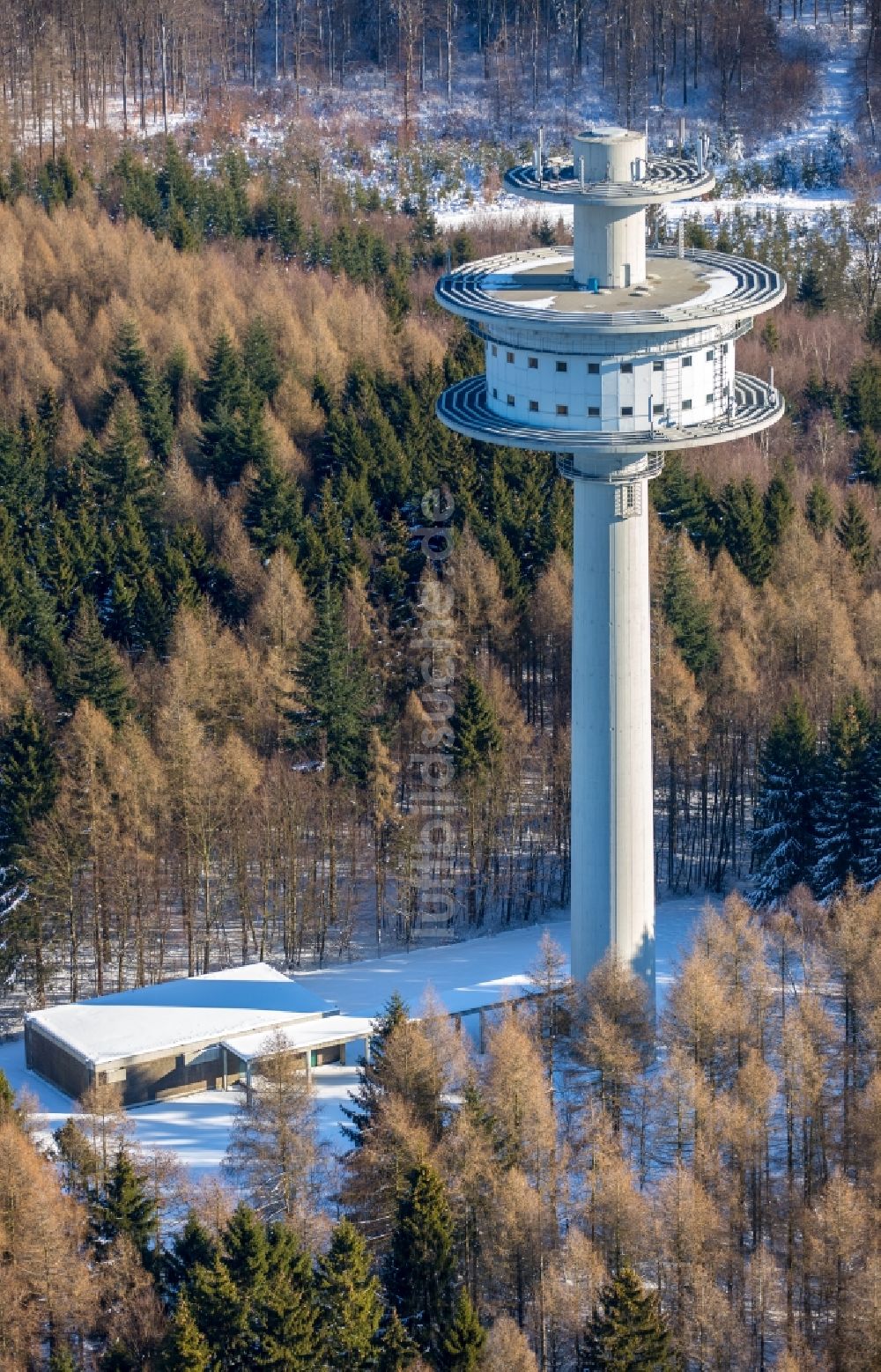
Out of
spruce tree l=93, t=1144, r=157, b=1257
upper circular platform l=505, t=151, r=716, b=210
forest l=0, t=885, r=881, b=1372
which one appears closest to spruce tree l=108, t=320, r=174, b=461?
upper circular platform l=505, t=151, r=716, b=210

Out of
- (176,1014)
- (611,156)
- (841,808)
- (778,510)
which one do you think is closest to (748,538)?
(778,510)

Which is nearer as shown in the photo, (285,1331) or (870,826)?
(285,1331)

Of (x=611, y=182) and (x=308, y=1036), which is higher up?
(x=611, y=182)

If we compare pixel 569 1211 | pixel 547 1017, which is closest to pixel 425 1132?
pixel 569 1211

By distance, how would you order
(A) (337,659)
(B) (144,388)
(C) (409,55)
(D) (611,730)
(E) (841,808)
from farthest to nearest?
(C) (409,55), (B) (144,388), (A) (337,659), (E) (841,808), (D) (611,730)

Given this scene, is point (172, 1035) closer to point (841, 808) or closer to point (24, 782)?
point (24, 782)

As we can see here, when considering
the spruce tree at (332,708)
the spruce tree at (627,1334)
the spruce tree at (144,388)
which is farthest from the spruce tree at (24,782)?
the spruce tree at (627,1334)

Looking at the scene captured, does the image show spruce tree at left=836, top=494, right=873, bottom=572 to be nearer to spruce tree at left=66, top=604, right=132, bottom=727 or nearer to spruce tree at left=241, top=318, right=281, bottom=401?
spruce tree at left=66, top=604, right=132, bottom=727
